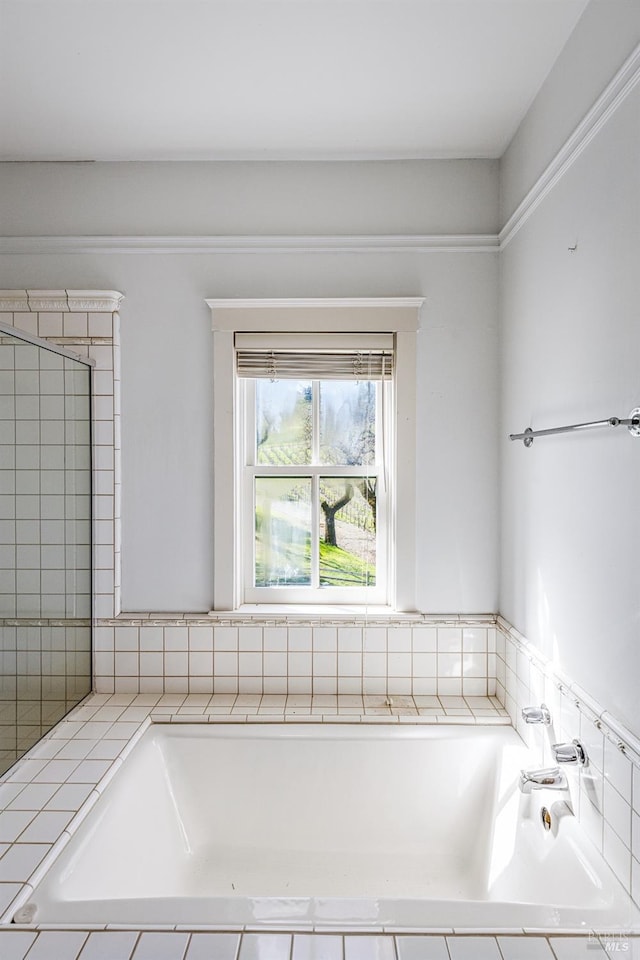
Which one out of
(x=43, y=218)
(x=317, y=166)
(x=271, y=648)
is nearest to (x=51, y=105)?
(x=43, y=218)

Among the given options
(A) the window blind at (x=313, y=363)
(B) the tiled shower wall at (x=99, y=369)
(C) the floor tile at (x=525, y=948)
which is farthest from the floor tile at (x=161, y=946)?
(A) the window blind at (x=313, y=363)

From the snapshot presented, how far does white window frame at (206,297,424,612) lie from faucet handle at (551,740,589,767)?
2.97ft

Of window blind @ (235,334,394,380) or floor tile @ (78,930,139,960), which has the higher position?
window blind @ (235,334,394,380)

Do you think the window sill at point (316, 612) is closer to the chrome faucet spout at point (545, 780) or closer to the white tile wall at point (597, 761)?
the white tile wall at point (597, 761)

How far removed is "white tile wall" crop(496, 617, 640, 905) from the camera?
132cm

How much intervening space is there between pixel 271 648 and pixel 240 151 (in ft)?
6.17

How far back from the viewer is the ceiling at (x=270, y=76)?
164 cm

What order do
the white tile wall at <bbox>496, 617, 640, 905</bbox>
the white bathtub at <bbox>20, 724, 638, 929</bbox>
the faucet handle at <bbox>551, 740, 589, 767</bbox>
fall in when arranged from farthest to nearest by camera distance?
the white bathtub at <bbox>20, 724, 638, 929</bbox> < the faucet handle at <bbox>551, 740, 589, 767</bbox> < the white tile wall at <bbox>496, 617, 640, 905</bbox>

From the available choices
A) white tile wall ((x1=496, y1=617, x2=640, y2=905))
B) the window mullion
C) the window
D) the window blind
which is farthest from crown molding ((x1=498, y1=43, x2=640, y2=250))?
white tile wall ((x1=496, y1=617, x2=640, y2=905))

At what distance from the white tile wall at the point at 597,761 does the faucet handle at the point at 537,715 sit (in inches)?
0.8

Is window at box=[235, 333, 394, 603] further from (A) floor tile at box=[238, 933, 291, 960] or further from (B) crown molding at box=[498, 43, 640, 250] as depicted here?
(A) floor tile at box=[238, 933, 291, 960]

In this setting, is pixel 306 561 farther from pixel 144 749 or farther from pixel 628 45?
pixel 628 45

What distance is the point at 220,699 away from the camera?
7.75 ft

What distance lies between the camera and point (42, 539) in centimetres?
210
